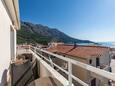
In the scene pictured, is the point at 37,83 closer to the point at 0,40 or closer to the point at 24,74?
the point at 0,40

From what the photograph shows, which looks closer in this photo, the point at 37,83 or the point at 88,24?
the point at 37,83

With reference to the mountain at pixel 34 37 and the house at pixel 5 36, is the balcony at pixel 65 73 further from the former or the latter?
the mountain at pixel 34 37

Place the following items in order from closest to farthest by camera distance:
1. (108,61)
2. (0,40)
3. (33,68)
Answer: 1. (0,40)
2. (33,68)
3. (108,61)

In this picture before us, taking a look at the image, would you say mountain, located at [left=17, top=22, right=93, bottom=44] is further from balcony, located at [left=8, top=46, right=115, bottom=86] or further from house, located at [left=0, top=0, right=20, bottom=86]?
house, located at [left=0, top=0, right=20, bottom=86]

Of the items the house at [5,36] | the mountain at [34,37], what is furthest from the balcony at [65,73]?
the mountain at [34,37]

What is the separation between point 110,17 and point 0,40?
60.4 ft

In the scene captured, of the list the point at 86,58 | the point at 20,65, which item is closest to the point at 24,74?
the point at 20,65

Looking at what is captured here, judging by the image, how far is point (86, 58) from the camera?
11.8 m

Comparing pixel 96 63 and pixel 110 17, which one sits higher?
pixel 110 17

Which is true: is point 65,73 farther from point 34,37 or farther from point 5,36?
point 34,37

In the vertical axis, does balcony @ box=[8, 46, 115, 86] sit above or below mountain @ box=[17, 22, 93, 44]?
below

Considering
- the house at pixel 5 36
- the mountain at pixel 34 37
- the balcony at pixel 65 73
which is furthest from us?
the mountain at pixel 34 37

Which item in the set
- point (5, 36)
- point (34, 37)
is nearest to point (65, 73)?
point (5, 36)

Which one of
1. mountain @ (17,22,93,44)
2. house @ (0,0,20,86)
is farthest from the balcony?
mountain @ (17,22,93,44)
